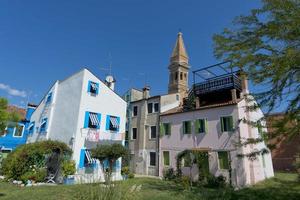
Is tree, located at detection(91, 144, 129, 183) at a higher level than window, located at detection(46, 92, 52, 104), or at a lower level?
lower

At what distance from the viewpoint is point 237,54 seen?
8406 mm

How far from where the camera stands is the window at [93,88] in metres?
22.8

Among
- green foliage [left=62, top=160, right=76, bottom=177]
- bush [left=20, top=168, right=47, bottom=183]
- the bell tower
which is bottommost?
bush [left=20, top=168, right=47, bottom=183]

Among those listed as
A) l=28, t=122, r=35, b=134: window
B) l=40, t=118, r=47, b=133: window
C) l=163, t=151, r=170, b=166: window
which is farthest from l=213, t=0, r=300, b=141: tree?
l=28, t=122, r=35, b=134: window

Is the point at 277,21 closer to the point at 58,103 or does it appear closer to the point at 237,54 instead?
the point at 237,54

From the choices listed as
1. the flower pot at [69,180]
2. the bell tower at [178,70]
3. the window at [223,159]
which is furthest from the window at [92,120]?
→ the bell tower at [178,70]

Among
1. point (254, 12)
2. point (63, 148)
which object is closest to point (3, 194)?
point (63, 148)

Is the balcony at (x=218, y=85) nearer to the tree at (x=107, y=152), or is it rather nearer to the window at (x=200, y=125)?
the window at (x=200, y=125)

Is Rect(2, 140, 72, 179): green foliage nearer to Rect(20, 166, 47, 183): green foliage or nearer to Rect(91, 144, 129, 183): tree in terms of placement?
Rect(20, 166, 47, 183): green foliage

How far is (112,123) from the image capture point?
24.2m

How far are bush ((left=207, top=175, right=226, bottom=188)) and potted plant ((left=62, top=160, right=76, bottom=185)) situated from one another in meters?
13.2

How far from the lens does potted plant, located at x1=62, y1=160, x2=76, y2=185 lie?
61.8 feet

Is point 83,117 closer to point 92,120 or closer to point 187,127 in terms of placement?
point 92,120

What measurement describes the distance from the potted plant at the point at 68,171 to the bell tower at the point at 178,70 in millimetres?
28230
